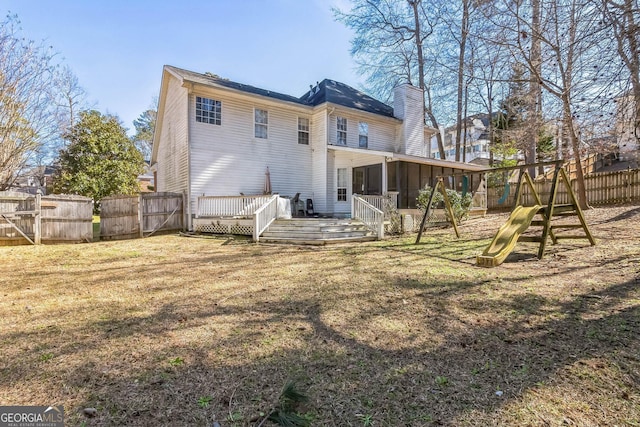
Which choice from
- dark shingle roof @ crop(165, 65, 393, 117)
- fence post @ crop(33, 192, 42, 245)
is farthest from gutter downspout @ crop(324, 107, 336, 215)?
fence post @ crop(33, 192, 42, 245)

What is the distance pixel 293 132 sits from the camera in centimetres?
1395

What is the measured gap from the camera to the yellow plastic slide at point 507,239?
5.65 meters

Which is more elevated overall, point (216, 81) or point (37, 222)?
point (216, 81)

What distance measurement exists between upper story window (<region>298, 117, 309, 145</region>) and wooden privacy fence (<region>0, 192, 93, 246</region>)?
8675 millimetres

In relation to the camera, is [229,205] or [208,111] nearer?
[229,205]

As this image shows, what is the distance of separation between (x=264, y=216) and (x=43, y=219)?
23.0ft

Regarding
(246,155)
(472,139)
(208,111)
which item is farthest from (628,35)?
(472,139)

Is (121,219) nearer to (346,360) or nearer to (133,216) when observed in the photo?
(133,216)

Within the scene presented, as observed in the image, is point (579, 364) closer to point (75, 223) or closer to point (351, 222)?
point (351, 222)

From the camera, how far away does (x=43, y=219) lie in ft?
31.6

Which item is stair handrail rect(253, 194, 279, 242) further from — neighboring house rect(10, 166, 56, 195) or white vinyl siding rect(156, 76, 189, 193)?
neighboring house rect(10, 166, 56, 195)

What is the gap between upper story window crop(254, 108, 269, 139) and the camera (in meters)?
13.0

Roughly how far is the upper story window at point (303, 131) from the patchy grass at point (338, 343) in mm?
9592

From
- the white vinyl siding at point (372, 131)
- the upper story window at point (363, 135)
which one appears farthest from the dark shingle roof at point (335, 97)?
the upper story window at point (363, 135)
